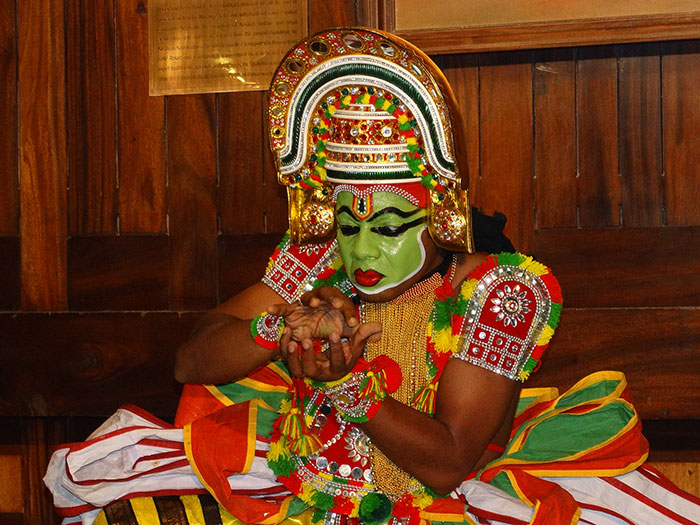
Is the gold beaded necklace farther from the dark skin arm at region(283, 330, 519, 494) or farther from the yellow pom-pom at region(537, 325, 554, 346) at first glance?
the yellow pom-pom at region(537, 325, 554, 346)

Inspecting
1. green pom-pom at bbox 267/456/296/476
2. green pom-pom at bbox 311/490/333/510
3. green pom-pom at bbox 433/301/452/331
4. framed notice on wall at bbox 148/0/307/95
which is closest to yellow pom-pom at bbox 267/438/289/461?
green pom-pom at bbox 267/456/296/476

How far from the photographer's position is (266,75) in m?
3.01

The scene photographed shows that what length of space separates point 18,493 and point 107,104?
1490 millimetres

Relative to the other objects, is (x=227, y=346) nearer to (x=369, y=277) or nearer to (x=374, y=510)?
(x=369, y=277)

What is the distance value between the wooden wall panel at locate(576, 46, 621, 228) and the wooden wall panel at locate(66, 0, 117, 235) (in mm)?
1640

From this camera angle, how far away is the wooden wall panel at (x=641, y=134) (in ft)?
9.10

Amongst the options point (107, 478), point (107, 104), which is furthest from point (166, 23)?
point (107, 478)

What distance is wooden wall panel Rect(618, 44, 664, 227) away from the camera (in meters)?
2.77

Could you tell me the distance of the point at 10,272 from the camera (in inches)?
127

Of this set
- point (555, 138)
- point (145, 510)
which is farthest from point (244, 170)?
point (145, 510)

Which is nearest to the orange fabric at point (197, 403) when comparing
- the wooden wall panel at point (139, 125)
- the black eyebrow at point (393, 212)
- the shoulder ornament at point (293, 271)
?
the shoulder ornament at point (293, 271)

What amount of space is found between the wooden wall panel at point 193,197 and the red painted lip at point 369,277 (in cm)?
129

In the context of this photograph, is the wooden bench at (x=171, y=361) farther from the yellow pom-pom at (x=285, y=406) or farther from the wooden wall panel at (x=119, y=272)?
the yellow pom-pom at (x=285, y=406)

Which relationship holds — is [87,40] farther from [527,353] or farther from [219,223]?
[527,353]
